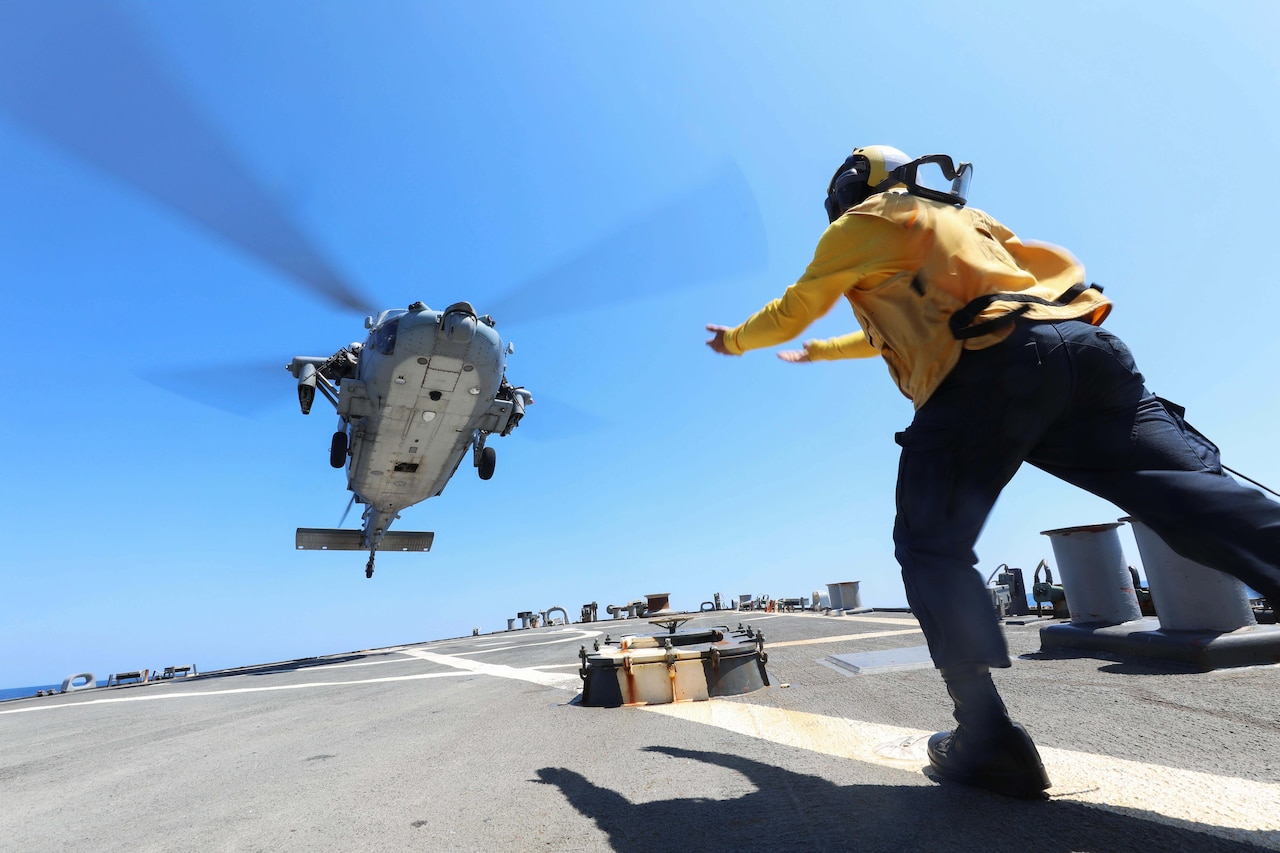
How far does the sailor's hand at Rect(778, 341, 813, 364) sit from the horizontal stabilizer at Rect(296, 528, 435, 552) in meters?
25.1

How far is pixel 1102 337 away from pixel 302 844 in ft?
9.92

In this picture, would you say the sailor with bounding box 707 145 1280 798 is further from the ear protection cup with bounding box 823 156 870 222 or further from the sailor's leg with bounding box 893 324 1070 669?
the ear protection cup with bounding box 823 156 870 222

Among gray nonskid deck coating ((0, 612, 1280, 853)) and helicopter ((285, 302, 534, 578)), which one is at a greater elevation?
helicopter ((285, 302, 534, 578))

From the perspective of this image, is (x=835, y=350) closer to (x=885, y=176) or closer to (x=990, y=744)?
(x=885, y=176)

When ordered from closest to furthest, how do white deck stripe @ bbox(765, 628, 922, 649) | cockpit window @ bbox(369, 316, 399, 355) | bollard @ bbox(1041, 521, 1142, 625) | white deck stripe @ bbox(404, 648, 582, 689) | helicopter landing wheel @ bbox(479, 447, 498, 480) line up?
bollard @ bbox(1041, 521, 1142, 625) → white deck stripe @ bbox(404, 648, 582, 689) → white deck stripe @ bbox(765, 628, 922, 649) → cockpit window @ bbox(369, 316, 399, 355) → helicopter landing wheel @ bbox(479, 447, 498, 480)

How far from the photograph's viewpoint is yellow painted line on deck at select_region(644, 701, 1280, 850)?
1.43 meters

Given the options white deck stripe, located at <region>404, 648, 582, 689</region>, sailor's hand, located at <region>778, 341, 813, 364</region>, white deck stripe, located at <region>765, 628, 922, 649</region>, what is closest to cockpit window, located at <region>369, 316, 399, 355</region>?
white deck stripe, located at <region>404, 648, 582, 689</region>

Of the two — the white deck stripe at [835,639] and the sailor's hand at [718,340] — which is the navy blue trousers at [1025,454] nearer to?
the sailor's hand at [718,340]

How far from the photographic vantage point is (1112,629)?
4551mm

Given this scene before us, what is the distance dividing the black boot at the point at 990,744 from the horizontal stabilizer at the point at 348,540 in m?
25.8

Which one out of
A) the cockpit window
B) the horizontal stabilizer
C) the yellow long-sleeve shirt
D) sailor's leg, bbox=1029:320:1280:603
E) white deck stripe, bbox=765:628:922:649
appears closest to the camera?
sailor's leg, bbox=1029:320:1280:603

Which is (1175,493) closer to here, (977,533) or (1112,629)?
(977,533)

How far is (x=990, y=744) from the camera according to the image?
173cm

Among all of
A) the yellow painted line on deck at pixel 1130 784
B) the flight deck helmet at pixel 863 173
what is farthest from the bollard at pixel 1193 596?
the flight deck helmet at pixel 863 173
